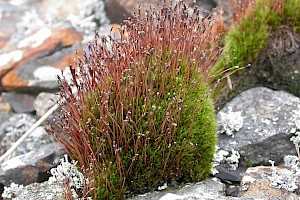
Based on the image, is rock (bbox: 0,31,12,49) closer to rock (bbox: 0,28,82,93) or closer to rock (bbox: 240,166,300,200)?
rock (bbox: 0,28,82,93)

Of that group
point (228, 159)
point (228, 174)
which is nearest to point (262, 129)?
point (228, 159)

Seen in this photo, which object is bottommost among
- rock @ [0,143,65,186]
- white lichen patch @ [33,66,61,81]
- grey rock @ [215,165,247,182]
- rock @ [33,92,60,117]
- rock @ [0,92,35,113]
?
grey rock @ [215,165,247,182]

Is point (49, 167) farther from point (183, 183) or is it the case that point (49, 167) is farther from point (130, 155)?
point (183, 183)

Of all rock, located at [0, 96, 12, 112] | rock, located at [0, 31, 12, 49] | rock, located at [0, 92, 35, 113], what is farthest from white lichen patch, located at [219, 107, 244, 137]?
rock, located at [0, 31, 12, 49]

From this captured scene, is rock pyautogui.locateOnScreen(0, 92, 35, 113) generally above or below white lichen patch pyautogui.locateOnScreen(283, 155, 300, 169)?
above

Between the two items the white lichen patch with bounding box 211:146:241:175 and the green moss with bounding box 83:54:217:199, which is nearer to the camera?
the green moss with bounding box 83:54:217:199

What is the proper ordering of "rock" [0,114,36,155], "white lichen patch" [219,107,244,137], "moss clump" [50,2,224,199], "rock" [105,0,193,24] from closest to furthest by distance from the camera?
"moss clump" [50,2,224,199] → "white lichen patch" [219,107,244,137] → "rock" [0,114,36,155] → "rock" [105,0,193,24]

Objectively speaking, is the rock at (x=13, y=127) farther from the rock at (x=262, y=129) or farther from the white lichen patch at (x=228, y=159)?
the white lichen patch at (x=228, y=159)
